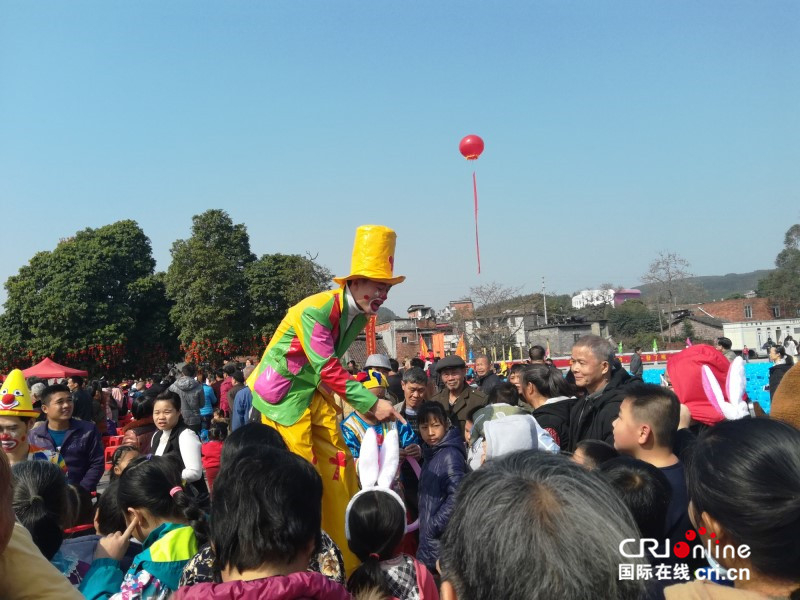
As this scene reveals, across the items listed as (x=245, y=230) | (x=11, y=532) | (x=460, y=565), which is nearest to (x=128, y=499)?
(x=11, y=532)

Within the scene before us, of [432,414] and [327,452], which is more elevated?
[432,414]

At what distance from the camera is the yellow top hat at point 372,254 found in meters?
4.16

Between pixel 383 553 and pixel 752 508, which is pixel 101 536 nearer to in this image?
pixel 383 553

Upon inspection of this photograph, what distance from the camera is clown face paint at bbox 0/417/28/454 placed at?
4367 mm

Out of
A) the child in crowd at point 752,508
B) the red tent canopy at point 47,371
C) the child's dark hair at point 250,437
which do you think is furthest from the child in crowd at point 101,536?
the red tent canopy at point 47,371

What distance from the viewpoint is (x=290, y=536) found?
79.8 inches

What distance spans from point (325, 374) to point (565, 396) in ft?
6.65

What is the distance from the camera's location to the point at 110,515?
3.25m

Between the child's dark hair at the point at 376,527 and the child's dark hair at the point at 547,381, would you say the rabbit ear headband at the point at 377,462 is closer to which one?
the child's dark hair at the point at 376,527

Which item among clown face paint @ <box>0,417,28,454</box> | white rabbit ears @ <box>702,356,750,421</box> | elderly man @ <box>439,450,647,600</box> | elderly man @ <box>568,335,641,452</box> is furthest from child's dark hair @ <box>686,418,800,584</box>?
clown face paint @ <box>0,417,28,454</box>

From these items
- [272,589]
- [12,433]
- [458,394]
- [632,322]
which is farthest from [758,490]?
[632,322]

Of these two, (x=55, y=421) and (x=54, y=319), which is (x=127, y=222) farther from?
(x=55, y=421)

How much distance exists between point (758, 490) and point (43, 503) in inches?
99.1

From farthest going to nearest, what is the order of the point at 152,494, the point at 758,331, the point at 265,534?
1. the point at 758,331
2. the point at 152,494
3. the point at 265,534
